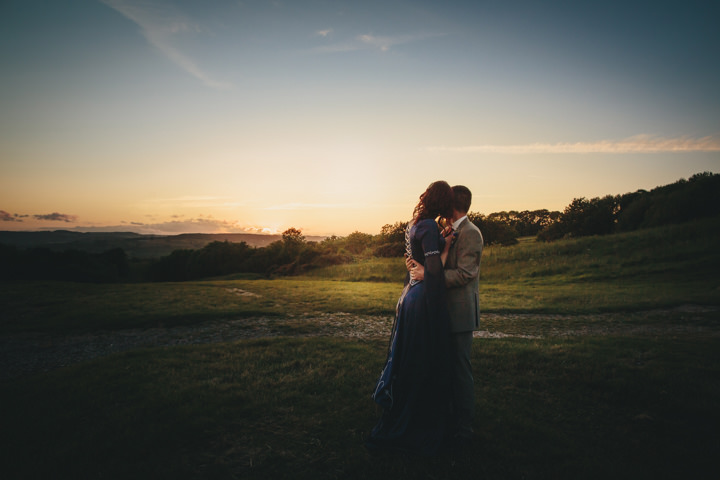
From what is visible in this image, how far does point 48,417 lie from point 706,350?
1417 cm

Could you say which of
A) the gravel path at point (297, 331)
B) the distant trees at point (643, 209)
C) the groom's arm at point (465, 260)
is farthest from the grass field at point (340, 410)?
the distant trees at point (643, 209)

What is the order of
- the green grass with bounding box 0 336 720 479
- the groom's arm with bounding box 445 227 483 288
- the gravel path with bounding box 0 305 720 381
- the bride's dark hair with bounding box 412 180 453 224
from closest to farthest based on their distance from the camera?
the green grass with bounding box 0 336 720 479
the groom's arm with bounding box 445 227 483 288
the bride's dark hair with bounding box 412 180 453 224
the gravel path with bounding box 0 305 720 381

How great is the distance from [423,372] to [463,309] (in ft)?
3.50

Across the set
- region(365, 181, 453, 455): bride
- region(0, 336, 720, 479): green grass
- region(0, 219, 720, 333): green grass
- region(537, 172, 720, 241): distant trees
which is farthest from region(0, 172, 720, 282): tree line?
region(365, 181, 453, 455): bride

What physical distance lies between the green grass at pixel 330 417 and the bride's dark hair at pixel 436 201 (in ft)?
11.0

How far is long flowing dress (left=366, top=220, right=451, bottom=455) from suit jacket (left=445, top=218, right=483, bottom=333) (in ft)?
0.59

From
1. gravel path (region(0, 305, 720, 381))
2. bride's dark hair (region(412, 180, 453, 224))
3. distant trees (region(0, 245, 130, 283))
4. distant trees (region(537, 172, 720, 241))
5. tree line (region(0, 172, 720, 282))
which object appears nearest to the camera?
bride's dark hair (region(412, 180, 453, 224))

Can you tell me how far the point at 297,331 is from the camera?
1186cm

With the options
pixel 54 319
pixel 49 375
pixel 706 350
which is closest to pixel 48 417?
pixel 49 375

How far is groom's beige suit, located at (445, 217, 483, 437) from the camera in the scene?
14.9 ft

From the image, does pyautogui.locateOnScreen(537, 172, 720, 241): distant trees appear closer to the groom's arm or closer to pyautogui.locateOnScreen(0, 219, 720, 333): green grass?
pyautogui.locateOnScreen(0, 219, 720, 333): green grass

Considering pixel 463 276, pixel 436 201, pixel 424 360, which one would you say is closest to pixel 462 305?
pixel 463 276

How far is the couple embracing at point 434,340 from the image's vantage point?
4512 millimetres

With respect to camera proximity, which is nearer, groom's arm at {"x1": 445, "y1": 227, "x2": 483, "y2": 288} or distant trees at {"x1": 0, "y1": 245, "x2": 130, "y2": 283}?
groom's arm at {"x1": 445, "y1": 227, "x2": 483, "y2": 288}
